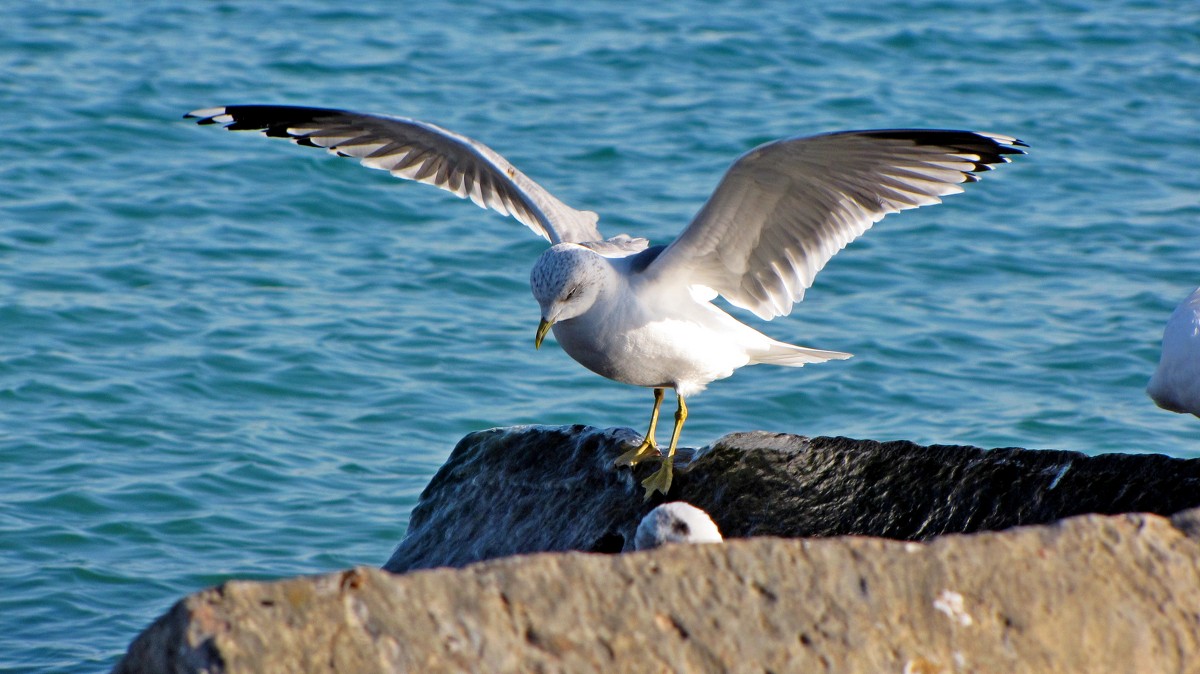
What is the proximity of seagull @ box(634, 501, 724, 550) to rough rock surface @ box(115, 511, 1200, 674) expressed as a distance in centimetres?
73

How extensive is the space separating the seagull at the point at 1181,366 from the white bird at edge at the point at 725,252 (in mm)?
767

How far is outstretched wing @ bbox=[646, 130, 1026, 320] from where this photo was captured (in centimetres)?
446

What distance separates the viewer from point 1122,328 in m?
7.87

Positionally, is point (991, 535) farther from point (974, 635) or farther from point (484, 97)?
point (484, 97)

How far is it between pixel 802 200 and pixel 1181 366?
47.7 inches

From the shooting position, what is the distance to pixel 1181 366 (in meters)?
4.57

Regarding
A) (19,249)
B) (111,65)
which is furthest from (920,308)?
(111,65)

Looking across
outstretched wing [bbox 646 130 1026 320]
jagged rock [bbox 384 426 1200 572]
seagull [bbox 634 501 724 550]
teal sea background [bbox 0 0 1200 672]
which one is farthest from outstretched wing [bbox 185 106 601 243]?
seagull [bbox 634 501 724 550]

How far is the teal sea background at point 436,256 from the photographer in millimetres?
6172

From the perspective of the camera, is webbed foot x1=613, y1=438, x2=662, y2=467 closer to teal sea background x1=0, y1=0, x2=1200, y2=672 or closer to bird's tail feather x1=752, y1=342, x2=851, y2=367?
bird's tail feather x1=752, y1=342, x2=851, y2=367

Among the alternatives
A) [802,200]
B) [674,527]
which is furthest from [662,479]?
[802,200]

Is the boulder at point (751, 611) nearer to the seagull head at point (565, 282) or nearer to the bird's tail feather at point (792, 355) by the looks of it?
the seagull head at point (565, 282)

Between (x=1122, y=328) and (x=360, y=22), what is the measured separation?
7191 millimetres

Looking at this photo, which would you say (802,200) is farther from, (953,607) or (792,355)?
(953,607)
